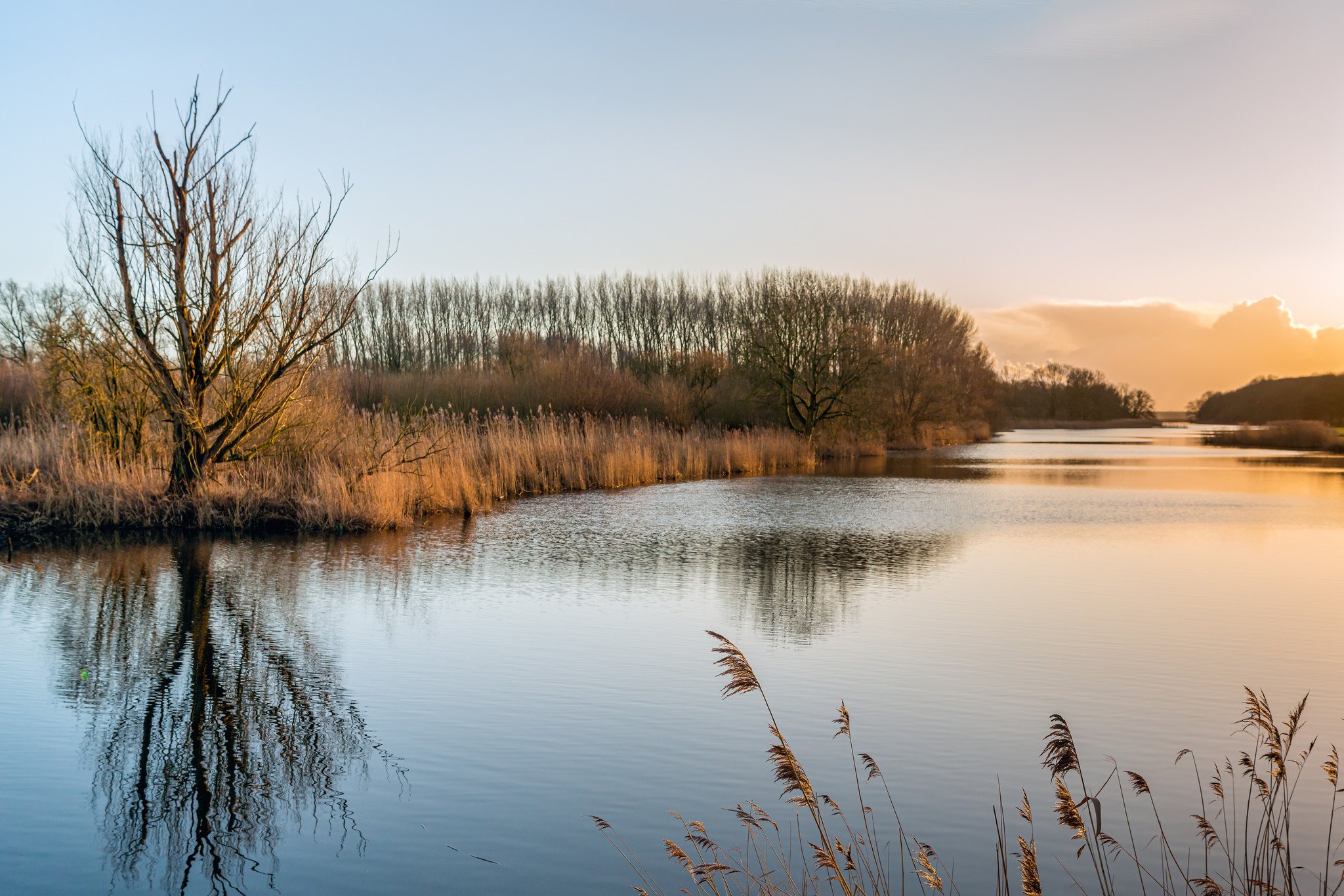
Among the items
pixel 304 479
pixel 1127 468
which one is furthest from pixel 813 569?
pixel 1127 468

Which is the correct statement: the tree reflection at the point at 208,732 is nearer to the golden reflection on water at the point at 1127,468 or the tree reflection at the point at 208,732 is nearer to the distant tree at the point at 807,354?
the golden reflection on water at the point at 1127,468

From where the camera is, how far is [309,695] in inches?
203

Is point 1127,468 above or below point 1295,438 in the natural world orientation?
below

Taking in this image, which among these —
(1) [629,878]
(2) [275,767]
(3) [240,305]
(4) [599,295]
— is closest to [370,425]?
(3) [240,305]

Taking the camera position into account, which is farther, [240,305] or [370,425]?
[370,425]

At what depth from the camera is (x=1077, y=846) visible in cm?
366

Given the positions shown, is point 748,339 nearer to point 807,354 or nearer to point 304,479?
point 807,354

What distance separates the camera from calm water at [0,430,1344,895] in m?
3.56

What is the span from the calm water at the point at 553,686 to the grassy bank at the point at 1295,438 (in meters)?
39.3

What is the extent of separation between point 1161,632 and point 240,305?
34.1ft

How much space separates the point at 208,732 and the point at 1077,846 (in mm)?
3914

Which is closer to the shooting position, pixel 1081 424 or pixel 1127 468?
pixel 1127 468

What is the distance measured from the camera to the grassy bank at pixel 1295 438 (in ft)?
145

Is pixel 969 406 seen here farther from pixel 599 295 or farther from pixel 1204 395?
pixel 1204 395
